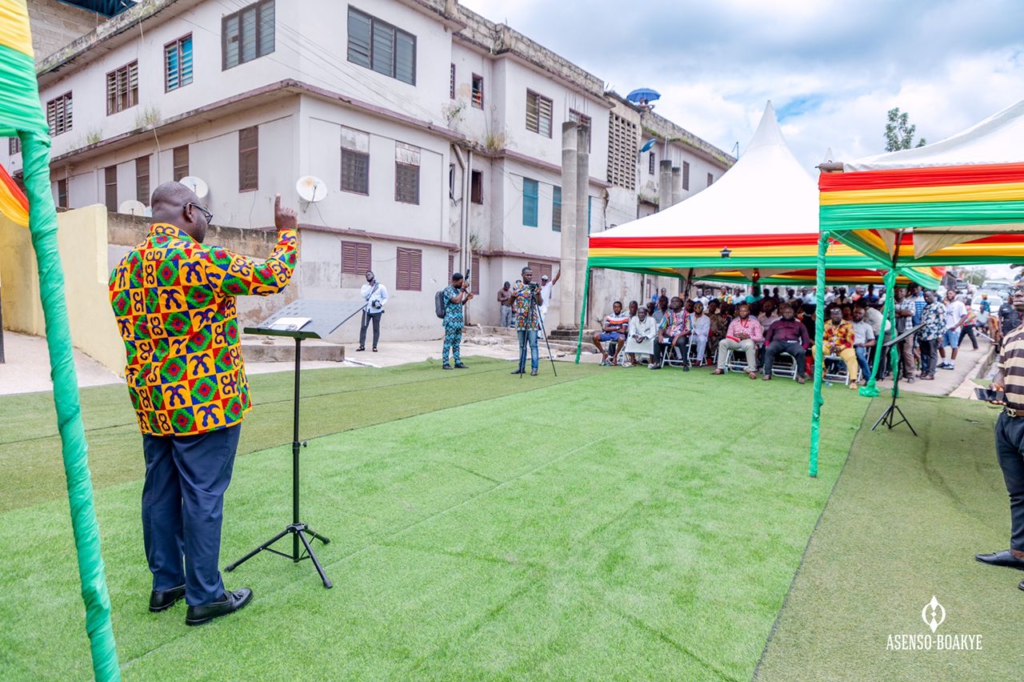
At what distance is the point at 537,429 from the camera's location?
20.4 ft

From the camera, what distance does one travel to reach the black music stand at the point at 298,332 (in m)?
2.96

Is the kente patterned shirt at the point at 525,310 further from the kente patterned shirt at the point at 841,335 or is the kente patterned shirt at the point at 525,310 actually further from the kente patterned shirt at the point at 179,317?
the kente patterned shirt at the point at 179,317

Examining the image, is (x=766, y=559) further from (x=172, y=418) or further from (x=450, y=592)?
(x=172, y=418)

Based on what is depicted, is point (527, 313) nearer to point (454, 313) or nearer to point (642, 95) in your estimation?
point (454, 313)

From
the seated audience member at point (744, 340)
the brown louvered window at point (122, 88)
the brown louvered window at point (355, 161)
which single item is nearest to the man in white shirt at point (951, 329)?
the seated audience member at point (744, 340)

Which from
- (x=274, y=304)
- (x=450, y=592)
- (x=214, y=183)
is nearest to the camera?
(x=450, y=592)

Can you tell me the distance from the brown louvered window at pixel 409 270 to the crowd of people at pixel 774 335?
19.3ft

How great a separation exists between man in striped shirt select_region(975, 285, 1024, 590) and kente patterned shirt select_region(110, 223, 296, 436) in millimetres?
3862

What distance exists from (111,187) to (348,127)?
9.24 metres

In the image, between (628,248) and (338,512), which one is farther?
(628,248)

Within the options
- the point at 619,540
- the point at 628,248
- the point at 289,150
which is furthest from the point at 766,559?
the point at 289,150

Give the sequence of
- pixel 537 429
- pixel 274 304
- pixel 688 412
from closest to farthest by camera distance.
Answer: pixel 537 429 → pixel 688 412 → pixel 274 304

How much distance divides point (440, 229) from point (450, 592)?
48.4ft

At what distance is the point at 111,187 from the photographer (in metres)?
18.5
